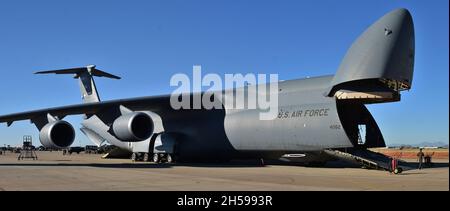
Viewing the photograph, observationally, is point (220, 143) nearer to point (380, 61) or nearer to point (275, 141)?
point (275, 141)

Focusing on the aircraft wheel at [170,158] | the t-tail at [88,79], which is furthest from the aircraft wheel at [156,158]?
the t-tail at [88,79]

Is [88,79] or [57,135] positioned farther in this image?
[88,79]

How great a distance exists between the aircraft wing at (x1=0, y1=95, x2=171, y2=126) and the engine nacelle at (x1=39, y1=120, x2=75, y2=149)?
1291 millimetres

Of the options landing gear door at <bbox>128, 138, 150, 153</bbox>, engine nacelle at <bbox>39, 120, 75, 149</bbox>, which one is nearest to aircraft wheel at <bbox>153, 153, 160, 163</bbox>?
landing gear door at <bbox>128, 138, 150, 153</bbox>

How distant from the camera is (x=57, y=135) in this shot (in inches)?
918

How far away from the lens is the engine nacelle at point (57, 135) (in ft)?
75.2

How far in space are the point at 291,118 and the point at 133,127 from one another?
7.30 metres

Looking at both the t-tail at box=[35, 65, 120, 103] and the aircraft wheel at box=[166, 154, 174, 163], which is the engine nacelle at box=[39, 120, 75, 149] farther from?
the t-tail at box=[35, 65, 120, 103]

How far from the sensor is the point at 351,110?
2023cm

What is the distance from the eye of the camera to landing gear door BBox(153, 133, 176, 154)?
2531cm

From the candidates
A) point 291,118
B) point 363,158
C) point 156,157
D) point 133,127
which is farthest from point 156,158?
point 363,158

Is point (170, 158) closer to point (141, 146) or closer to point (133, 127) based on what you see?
point (141, 146)
